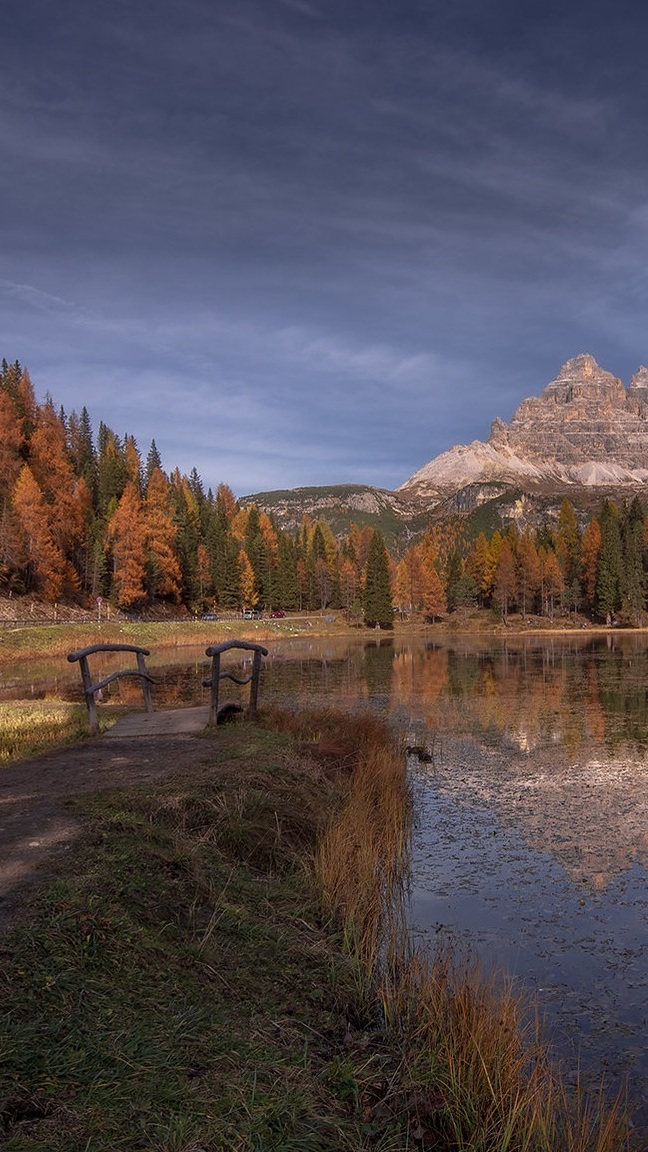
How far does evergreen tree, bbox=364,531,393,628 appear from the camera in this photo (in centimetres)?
11044

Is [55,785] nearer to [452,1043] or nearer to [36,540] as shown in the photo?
[452,1043]

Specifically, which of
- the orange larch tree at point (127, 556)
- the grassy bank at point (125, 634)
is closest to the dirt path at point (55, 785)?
Result: the grassy bank at point (125, 634)

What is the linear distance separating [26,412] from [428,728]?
81188 mm

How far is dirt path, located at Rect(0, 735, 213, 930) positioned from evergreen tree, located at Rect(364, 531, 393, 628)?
310 feet

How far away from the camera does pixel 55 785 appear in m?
11.7

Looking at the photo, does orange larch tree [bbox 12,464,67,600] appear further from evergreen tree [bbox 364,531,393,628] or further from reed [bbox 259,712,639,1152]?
reed [bbox 259,712,639,1152]

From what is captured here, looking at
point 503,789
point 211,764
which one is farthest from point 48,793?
point 503,789

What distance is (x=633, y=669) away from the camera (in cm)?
4634

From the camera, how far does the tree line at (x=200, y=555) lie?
7731cm

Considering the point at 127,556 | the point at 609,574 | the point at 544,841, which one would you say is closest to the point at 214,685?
the point at 544,841

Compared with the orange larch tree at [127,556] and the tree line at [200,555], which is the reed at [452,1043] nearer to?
the tree line at [200,555]

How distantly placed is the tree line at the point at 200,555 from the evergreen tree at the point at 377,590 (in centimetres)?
22

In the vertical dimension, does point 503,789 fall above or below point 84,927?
below

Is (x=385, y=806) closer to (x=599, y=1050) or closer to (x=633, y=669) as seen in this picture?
(x=599, y=1050)
